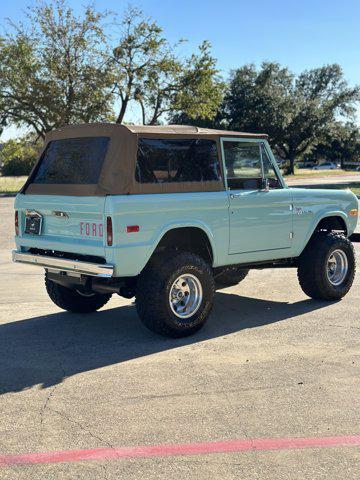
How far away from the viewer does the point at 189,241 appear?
6.33 meters

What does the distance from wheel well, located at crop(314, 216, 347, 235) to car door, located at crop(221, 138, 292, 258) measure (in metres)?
1.02

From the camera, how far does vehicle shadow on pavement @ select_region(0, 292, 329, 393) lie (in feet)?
16.5

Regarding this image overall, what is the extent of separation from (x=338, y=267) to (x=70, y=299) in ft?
11.4

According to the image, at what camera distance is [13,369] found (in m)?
5.03

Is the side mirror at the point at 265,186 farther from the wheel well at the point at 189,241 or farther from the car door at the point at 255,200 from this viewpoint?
the wheel well at the point at 189,241

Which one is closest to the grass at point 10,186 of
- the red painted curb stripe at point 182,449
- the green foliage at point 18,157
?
the green foliage at point 18,157

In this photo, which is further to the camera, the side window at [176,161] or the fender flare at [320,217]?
the fender flare at [320,217]

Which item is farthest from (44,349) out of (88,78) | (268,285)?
(88,78)

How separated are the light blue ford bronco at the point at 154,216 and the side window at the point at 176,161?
1 cm

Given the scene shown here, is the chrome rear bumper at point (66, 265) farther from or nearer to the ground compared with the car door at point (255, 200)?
nearer to the ground

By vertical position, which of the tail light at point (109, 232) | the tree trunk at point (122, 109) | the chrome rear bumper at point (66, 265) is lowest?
the chrome rear bumper at point (66, 265)

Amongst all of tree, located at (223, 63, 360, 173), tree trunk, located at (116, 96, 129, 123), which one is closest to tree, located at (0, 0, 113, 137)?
tree trunk, located at (116, 96, 129, 123)

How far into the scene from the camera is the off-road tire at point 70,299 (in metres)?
6.88

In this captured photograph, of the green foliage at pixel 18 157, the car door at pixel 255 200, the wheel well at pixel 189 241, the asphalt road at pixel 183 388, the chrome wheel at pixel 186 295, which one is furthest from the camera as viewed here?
the green foliage at pixel 18 157
